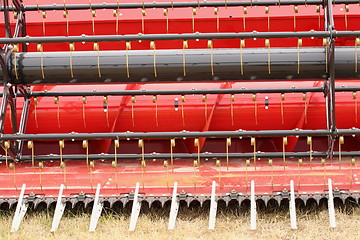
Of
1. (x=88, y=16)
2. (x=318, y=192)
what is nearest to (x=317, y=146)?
→ (x=318, y=192)

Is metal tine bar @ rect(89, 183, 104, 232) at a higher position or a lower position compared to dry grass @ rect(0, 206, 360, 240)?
higher

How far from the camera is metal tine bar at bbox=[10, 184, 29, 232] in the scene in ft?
14.2

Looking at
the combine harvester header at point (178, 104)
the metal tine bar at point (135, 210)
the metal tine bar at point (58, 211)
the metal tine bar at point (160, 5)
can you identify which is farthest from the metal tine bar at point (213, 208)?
the metal tine bar at point (160, 5)

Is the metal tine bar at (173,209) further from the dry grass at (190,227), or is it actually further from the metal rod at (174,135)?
the metal rod at (174,135)

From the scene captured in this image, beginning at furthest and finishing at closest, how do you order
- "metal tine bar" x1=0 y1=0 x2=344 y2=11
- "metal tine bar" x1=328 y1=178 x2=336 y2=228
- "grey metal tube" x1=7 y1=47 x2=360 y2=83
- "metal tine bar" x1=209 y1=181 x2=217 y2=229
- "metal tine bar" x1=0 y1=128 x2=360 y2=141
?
"metal tine bar" x1=0 y1=0 x2=344 y2=11 < "grey metal tube" x1=7 y1=47 x2=360 y2=83 < "metal tine bar" x1=0 y1=128 x2=360 y2=141 < "metal tine bar" x1=209 y1=181 x2=217 y2=229 < "metal tine bar" x1=328 y1=178 x2=336 y2=228

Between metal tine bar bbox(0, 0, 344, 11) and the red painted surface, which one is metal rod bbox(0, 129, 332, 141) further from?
metal tine bar bbox(0, 0, 344, 11)

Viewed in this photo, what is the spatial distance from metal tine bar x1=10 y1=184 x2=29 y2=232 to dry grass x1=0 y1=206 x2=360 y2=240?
0.05 m

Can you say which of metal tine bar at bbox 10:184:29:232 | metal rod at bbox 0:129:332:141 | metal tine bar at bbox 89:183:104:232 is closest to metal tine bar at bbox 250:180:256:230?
metal rod at bbox 0:129:332:141

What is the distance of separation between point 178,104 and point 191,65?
1.77ft

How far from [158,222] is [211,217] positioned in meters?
0.44

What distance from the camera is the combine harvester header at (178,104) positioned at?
4574mm

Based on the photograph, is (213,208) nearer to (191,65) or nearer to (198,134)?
(198,134)

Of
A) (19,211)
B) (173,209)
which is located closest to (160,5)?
(173,209)

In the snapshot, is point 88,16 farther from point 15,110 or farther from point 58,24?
point 15,110
